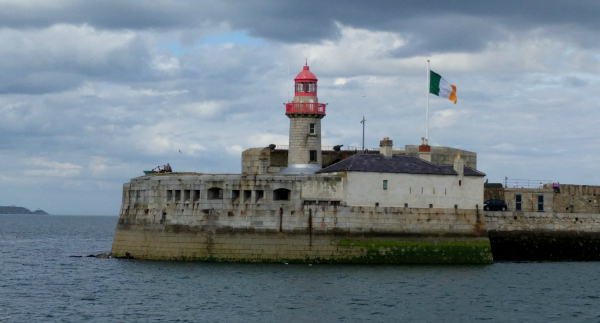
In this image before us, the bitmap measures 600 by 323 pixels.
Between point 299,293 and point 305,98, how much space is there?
19054mm

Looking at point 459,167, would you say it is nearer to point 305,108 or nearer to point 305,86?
point 305,108

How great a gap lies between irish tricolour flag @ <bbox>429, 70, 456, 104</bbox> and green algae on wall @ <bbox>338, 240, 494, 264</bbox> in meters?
10.6

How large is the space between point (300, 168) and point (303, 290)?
16.0m

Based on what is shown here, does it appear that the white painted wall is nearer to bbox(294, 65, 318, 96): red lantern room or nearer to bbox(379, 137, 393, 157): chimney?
bbox(379, 137, 393, 157): chimney

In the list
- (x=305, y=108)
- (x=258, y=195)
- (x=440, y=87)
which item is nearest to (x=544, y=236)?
(x=440, y=87)

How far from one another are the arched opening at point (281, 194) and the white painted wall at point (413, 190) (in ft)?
12.3

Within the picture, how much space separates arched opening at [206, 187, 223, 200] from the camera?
2267 inches

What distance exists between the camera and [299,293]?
4688 cm

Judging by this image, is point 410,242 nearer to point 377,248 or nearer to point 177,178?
point 377,248

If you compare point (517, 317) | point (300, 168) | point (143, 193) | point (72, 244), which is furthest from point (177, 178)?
point (72, 244)

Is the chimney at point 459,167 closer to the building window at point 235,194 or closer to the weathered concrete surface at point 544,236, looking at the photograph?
the weathered concrete surface at point 544,236

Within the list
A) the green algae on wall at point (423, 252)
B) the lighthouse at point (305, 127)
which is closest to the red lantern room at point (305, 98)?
the lighthouse at point (305, 127)

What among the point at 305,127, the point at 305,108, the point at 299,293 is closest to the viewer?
the point at 299,293

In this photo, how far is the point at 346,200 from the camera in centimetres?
5588
